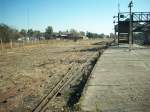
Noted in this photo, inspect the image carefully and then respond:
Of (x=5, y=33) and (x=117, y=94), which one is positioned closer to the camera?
(x=117, y=94)

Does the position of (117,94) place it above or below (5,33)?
below

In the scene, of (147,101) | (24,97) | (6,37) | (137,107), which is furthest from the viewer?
(6,37)

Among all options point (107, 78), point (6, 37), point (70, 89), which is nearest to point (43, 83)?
point (70, 89)

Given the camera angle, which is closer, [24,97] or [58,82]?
[24,97]

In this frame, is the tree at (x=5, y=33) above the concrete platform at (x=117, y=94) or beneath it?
above

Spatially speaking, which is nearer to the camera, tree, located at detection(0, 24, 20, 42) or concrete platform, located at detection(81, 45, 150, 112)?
concrete platform, located at detection(81, 45, 150, 112)

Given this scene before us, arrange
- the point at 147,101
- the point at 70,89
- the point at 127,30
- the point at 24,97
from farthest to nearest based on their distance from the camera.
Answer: the point at 127,30 → the point at 70,89 → the point at 24,97 → the point at 147,101

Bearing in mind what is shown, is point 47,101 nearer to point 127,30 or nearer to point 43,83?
point 43,83

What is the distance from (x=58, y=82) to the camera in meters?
13.5

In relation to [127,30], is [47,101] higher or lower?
lower

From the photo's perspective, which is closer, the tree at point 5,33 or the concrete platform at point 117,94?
the concrete platform at point 117,94

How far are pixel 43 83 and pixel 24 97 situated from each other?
310cm

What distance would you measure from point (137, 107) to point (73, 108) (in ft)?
5.52

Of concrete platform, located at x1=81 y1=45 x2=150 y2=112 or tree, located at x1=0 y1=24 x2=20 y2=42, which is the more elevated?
tree, located at x1=0 y1=24 x2=20 y2=42
